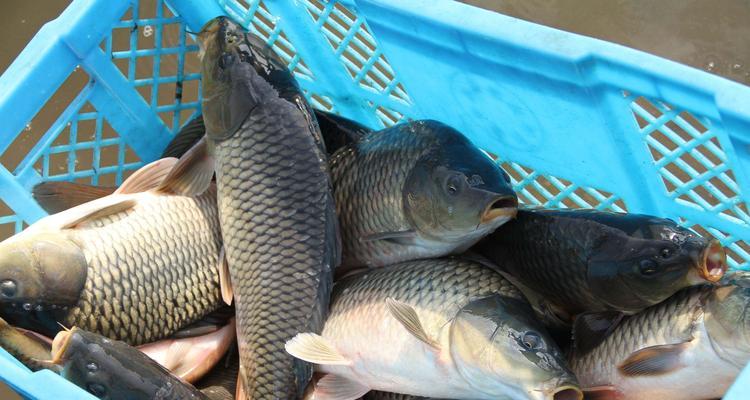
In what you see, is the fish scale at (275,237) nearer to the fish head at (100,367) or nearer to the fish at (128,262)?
the fish at (128,262)

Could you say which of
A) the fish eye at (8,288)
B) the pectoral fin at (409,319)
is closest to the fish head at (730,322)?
the pectoral fin at (409,319)

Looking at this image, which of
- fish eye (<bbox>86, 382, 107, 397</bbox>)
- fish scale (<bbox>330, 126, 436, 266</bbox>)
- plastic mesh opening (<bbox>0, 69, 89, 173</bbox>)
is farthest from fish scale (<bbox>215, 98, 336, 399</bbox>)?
plastic mesh opening (<bbox>0, 69, 89, 173</bbox>)

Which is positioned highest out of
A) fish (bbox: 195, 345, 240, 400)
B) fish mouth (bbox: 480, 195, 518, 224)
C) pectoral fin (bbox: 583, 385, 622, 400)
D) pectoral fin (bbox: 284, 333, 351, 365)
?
fish mouth (bbox: 480, 195, 518, 224)

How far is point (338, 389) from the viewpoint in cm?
186

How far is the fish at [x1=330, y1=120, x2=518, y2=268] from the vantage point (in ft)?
5.72

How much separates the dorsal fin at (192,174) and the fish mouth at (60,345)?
480 millimetres

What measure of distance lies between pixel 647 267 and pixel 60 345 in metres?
1.17

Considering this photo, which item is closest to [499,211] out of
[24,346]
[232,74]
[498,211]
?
[498,211]

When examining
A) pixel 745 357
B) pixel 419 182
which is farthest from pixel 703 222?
pixel 419 182

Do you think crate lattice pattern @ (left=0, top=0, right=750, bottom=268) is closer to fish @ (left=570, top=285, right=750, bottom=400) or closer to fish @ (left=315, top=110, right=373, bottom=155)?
fish @ (left=315, top=110, right=373, bottom=155)

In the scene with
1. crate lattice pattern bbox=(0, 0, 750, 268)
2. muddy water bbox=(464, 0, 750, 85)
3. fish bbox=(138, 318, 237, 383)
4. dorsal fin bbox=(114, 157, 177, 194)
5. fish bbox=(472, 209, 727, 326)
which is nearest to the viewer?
fish bbox=(472, 209, 727, 326)

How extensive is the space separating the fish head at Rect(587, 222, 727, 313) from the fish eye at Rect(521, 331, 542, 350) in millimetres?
229

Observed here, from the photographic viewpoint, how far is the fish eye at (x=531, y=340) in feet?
5.12

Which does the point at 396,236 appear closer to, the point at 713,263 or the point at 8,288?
the point at 713,263
